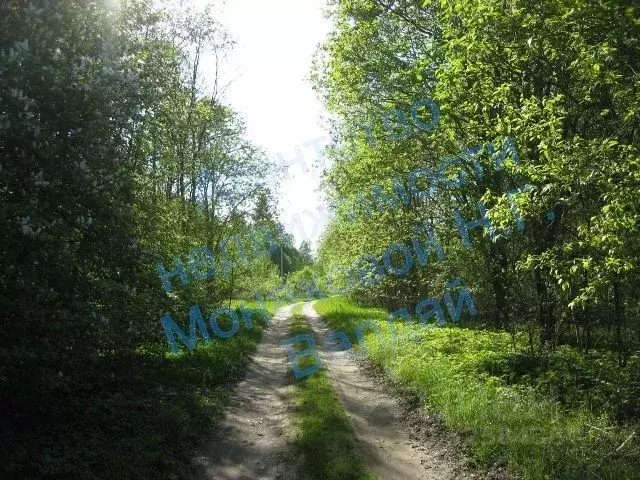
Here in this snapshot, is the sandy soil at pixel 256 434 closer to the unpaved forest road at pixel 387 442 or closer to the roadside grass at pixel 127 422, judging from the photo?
the roadside grass at pixel 127 422

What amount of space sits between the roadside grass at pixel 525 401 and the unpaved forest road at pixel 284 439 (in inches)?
26.8

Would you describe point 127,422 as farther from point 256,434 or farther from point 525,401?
point 525,401

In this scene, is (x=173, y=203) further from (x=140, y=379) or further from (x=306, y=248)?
(x=306, y=248)

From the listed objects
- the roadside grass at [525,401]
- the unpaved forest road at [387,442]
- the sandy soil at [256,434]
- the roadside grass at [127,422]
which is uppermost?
the roadside grass at [127,422]

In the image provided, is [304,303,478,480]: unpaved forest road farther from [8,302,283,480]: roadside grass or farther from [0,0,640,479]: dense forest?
[8,302,283,480]: roadside grass

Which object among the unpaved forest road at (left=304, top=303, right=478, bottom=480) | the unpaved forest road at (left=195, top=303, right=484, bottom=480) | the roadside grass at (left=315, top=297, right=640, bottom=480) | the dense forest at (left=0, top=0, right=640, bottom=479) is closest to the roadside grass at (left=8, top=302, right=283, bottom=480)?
the dense forest at (left=0, top=0, right=640, bottom=479)

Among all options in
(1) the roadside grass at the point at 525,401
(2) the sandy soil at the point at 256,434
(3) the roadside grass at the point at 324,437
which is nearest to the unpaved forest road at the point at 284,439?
(2) the sandy soil at the point at 256,434

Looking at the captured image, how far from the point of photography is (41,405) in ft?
23.1

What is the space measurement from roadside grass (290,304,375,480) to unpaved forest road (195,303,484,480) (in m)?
0.19

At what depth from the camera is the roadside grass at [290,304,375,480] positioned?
6.99 metres

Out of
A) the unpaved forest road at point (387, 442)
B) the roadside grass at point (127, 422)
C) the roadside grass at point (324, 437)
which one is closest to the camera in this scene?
the roadside grass at point (127, 422)

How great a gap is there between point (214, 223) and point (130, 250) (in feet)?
46.7

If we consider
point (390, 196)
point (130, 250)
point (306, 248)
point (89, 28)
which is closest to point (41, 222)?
point (130, 250)

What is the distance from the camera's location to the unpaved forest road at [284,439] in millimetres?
7277
